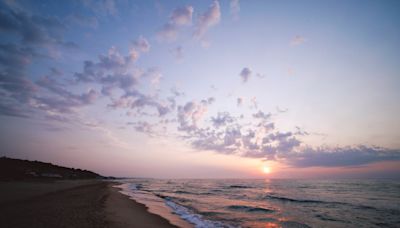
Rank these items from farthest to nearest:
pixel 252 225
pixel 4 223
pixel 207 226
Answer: pixel 252 225 < pixel 207 226 < pixel 4 223

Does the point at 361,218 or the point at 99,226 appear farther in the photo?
the point at 361,218

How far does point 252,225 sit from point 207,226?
11.1ft

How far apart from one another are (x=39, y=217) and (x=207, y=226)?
920cm

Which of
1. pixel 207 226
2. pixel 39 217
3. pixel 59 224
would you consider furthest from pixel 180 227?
pixel 39 217

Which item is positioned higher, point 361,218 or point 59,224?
point 59,224

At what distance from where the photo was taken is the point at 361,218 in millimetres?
19156

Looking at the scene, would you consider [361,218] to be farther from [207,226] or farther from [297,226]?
[207,226]

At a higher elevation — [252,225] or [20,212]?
[20,212]

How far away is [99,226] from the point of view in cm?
1044

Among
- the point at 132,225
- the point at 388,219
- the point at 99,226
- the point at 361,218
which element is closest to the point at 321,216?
the point at 361,218

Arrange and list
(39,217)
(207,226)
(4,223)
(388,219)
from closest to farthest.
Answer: (4,223) → (39,217) → (207,226) → (388,219)

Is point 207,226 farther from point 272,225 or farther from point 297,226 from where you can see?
point 297,226

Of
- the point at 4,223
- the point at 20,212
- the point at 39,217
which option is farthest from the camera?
the point at 20,212

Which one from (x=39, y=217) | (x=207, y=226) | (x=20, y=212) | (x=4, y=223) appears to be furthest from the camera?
(x=207, y=226)
